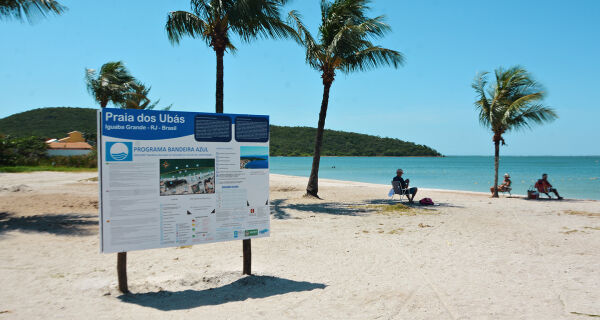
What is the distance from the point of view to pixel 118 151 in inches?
157

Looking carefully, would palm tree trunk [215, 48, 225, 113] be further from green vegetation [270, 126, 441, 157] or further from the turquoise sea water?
green vegetation [270, 126, 441, 157]

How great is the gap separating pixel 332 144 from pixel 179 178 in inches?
4629

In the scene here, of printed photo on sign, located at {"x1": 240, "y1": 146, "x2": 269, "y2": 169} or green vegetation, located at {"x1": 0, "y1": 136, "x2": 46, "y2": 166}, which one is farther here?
green vegetation, located at {"x1": 0, "y1": 136, "x2": 46, "y2": 166}

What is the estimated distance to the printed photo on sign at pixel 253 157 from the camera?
4.66m

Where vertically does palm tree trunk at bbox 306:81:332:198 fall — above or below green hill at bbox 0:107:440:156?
below

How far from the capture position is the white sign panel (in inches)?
156

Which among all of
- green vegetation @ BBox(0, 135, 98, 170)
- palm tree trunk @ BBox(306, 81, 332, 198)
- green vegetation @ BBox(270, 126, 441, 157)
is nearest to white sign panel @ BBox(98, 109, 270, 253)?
palm tree trunk @ BBox(306, 81, 332, 198)

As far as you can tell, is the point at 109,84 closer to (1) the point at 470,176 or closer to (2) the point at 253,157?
(2) the point at 253,157

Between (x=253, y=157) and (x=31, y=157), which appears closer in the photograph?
(x=253, y=157)

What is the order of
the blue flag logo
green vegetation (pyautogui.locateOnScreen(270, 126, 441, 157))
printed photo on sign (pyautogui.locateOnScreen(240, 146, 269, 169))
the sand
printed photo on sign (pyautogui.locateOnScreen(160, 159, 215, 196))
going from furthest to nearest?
green vegetation (pyautogui.locateOnScreen(270, 126, 441, 157)) → printed photo on sign (pyautogui.locateOnScreen(240, 146, 269, 169)) → printed photo on sign (pyautogui.locateOnScreen(160, 159, 215, 196)) → the blue flag logo → the sand

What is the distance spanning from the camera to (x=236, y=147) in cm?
461

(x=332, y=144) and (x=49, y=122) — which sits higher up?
(x=49, y=122)

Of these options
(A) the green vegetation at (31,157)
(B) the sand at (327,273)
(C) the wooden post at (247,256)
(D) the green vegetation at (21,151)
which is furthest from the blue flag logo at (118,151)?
(D) the green vegetation at (21,151)

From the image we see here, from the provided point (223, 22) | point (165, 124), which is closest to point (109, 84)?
point (223, 22)
